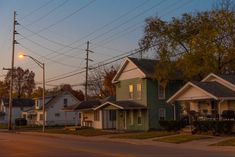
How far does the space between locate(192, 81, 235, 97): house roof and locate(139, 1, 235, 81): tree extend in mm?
5849

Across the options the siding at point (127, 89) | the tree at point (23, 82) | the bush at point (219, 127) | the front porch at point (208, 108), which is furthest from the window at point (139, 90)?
the tree at point (23, 82)

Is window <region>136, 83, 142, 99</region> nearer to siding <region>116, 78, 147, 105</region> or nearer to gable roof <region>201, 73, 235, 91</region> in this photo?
siding <region>116, 78, 147, 105</region>

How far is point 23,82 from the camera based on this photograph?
149 m

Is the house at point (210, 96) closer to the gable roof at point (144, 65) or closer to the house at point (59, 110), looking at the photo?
the gable roof at point (144, 65)

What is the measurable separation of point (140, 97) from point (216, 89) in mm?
14869

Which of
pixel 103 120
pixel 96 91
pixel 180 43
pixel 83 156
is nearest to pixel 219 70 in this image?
pixel 180 43

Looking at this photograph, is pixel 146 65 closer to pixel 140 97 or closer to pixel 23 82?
pixel 140 97

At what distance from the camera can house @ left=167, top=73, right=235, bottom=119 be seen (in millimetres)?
39056

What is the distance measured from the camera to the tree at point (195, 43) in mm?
46875

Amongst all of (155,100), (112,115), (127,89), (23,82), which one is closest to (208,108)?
(155,100)

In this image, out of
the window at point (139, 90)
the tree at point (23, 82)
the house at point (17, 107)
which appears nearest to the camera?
the window at point (139, 90)

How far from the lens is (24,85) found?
490ft

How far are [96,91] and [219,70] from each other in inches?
Answer: 2309

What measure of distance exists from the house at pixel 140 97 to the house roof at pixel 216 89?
11.0 meters
